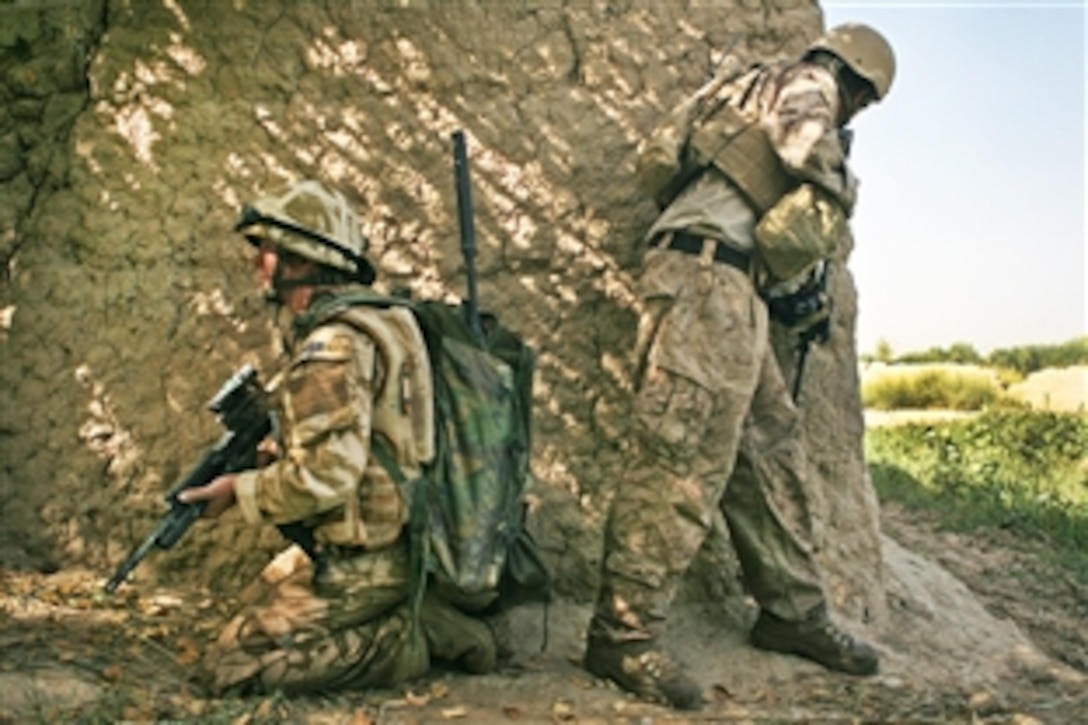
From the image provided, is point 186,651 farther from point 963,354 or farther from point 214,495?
point 963,354

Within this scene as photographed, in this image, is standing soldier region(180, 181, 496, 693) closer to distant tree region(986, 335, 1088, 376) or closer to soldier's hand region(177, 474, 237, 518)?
soldier's hand region(177, 474, 237, 518)

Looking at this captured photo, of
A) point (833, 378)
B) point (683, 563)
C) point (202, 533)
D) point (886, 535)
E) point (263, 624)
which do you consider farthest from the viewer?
point (886, 535)

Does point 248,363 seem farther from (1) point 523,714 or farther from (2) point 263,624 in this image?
(1) point 523,714

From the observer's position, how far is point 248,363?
429 centimetres

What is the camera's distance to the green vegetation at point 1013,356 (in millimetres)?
15578

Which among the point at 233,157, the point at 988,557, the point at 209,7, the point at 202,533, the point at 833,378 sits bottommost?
the point at 988,557

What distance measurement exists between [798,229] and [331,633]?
1.77 metres

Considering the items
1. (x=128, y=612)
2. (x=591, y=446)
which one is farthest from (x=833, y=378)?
(x=128, y=612)

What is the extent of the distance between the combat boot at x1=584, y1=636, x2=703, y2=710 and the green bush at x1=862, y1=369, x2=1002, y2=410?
10734 millimetres

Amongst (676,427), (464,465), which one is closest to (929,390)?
(676,427)

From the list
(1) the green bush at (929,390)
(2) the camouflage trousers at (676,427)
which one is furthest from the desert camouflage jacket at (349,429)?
(1) the green bush at (929,390)

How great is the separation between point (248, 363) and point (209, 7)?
1.26 metres

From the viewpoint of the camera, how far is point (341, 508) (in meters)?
3.38

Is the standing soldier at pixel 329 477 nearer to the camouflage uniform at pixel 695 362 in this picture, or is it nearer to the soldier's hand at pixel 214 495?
the soldier's hand at pixel 214 495
